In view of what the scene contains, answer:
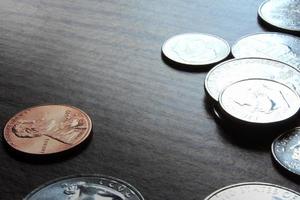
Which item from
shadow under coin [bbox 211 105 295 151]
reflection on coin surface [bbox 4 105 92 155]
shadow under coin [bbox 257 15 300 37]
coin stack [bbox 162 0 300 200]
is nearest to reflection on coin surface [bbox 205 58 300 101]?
coin stack [bbox 162 0 300 200]

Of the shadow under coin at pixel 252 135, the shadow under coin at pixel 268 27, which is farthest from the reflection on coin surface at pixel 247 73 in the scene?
the shadow under coin at pixel 268 27

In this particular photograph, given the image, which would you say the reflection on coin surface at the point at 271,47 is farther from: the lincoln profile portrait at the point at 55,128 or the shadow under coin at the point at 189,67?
the lincoln profile portrait at the point at 55,128

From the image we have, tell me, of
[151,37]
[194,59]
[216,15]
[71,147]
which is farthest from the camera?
[216,15]

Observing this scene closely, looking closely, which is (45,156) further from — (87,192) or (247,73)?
(247,73)

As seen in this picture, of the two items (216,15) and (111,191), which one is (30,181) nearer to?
(111,191)

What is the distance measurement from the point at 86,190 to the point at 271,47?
0.73 metres

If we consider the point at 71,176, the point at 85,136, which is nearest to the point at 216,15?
the point at 85,136

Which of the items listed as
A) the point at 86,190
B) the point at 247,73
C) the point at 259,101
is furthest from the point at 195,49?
the point at 86,190

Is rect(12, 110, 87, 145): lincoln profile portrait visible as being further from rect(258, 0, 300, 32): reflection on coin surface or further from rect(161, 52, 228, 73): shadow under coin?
rect(258, 0, 300, 32): reflection on coin surface

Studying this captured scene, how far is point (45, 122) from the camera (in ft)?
3.84

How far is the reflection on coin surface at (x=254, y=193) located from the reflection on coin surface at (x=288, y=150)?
7 centimetres

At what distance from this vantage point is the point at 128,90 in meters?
1.32

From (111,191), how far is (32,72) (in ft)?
1.88

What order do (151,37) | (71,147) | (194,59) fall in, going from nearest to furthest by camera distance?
1. (71,147)
2. (194,59)
3. (151,37)
